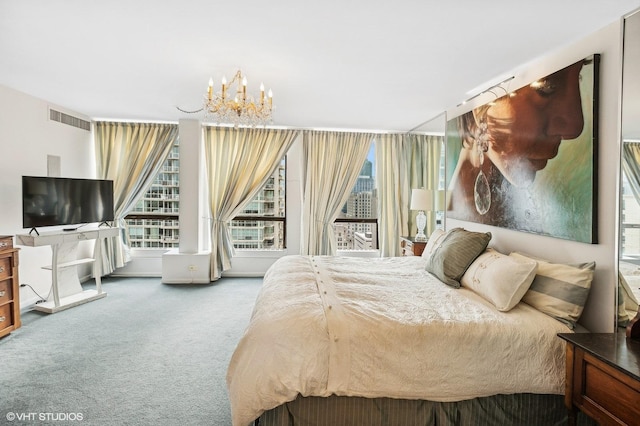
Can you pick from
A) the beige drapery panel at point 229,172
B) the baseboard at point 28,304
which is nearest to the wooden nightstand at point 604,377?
the beige drapery panel at point 229,172

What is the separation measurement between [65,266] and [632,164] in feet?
17.6

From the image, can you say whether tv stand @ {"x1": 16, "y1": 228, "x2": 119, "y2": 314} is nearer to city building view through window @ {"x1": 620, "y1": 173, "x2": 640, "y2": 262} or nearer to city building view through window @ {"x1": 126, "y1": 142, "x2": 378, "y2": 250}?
city building view through window @ {"x1": 126, "y1": 142, "x2": 378, "y2": 250}

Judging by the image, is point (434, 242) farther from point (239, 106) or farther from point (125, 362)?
point (125, 362)

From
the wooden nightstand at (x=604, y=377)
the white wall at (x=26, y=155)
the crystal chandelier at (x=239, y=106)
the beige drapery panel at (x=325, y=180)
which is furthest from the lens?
the beige drapery panel at (x=325, y=180)

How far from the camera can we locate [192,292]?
15.8ft

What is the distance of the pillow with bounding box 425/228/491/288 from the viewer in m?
2.80

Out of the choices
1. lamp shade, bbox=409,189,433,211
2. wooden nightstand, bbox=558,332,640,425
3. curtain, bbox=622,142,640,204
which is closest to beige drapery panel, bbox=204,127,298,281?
lamp shade, bbox=409,189,433,211

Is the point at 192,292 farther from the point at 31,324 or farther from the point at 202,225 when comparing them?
the point at 31,324

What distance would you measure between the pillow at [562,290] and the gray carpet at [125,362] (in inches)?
82.0

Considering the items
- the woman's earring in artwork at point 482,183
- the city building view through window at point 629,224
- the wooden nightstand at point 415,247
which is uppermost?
the woman's earring in artwork at point 482,183

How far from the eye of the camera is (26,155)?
4.11 metres

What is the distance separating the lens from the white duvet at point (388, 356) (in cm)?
179

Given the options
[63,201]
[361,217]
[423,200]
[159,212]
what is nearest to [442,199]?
[423,200]

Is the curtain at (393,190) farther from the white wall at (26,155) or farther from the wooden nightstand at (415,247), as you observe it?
the white wall at (26,155)
